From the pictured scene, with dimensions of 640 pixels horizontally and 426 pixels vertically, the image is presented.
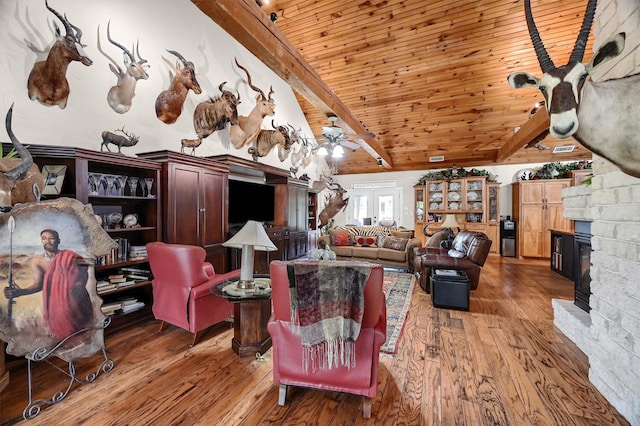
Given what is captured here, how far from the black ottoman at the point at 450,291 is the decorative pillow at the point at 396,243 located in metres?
1.95

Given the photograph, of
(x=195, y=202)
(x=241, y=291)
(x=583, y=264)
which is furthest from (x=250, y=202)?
(x=583, y=264)

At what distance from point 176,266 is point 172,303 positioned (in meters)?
0.43

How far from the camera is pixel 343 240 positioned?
6.00 m

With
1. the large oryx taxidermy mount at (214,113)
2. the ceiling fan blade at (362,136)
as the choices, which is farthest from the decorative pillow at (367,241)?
the large oryx taxidermy mount at (214,113)

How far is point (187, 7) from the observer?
3.79m

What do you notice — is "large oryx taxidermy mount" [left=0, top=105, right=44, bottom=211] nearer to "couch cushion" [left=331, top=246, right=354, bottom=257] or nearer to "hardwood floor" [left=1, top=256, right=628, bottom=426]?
"hardwood floor" [left=1, top=256, right=628, bottom=426]

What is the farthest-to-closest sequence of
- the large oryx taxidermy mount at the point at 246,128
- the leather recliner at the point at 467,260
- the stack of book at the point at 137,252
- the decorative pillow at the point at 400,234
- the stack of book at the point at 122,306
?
the decorative pillow at the point at 400,234 < the large oryx taxidermy mount at the point at 246,128 < the leather recliner at the point at 467,260 < the stack of book at the point at 137,252 < the stack of book at the point at 122,306

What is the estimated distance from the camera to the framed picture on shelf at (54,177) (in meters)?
2.30

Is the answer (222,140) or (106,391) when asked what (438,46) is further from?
(106,391)

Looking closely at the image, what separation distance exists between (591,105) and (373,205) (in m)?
7.81

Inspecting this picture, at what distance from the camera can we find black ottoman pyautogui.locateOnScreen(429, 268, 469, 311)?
3.26m

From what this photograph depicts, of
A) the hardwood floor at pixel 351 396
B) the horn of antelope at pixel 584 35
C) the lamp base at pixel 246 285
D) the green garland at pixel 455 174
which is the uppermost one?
the green garland at pixel 455 174

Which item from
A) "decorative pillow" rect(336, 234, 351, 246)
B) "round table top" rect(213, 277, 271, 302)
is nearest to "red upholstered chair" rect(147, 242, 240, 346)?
"round table top" rect(213, 277, 271, 302)

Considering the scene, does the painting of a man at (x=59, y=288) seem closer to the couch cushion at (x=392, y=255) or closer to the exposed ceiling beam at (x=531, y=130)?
the couch cushion at (x=392, y=255)
